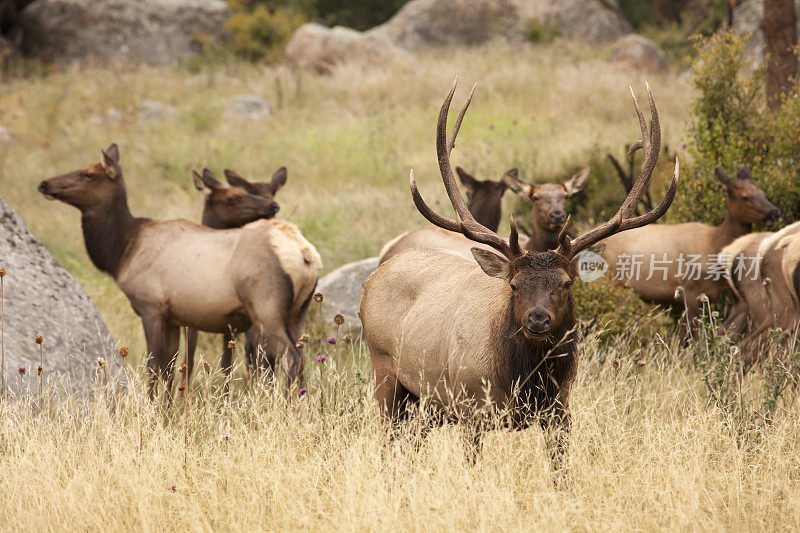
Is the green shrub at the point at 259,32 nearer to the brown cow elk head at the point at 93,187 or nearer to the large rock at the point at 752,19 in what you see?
the large rock at the point at 752,19

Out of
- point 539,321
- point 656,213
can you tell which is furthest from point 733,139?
point 539,321

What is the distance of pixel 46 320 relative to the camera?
5844mm

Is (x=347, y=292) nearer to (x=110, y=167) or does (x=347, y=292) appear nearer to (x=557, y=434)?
(x=110, y=167)

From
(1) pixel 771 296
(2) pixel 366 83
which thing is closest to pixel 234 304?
(1) pixel 771 296

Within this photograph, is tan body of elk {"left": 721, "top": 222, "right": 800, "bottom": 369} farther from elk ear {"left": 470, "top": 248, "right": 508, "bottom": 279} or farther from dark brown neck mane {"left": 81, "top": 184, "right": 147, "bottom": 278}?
dark brown neck mane {"left": 81, "top": 184, "right": 147, "bottom": 278}

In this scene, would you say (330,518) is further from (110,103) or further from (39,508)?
(110,103)

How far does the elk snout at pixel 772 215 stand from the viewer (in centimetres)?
799

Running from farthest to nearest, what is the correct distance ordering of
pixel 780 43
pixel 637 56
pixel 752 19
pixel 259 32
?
pixel 259 32, pixel 637 56, pixel 752 19, pixel 780 43

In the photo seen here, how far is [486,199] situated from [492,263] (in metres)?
4.44

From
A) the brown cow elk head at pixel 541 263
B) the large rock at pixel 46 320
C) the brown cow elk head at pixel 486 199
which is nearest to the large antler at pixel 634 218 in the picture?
the brown cow elk head at pixel 541 263

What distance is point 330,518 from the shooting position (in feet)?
12.8

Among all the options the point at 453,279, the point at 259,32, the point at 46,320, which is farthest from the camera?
the point at 259,32

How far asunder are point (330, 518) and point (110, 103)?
17.1 metres

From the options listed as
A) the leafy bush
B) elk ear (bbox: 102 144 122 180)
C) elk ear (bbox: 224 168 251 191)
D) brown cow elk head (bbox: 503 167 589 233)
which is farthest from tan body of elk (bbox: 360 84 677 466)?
the leafy bush
